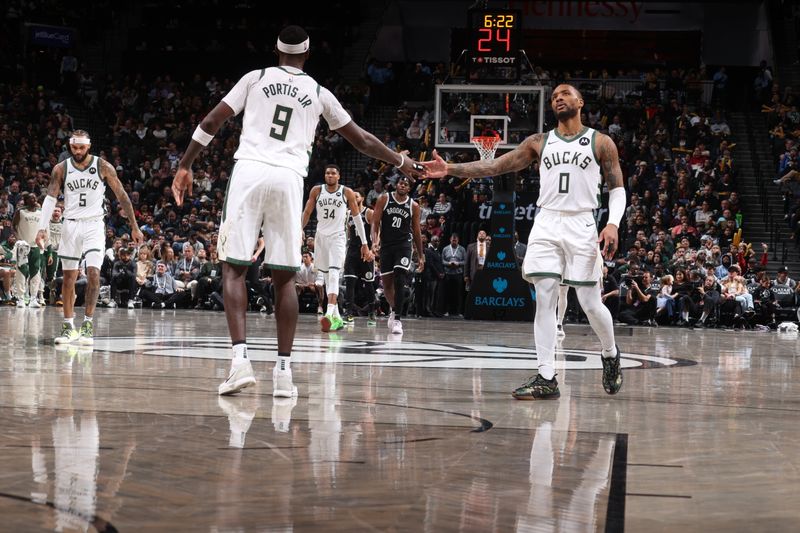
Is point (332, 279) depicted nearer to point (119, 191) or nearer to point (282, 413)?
point (119, 191)

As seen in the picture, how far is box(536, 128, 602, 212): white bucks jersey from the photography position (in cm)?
659

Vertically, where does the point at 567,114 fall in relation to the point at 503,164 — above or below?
above

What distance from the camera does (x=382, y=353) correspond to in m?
9.44

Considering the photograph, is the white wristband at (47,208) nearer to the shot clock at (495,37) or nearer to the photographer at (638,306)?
the shot clock at (495,37)

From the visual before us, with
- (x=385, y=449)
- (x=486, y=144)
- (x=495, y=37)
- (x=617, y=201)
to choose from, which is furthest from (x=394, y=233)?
(x=385, y=449)

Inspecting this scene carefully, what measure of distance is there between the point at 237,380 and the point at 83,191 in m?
4.90

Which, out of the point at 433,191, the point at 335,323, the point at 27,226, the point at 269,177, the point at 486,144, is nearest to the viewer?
the point at 269,177

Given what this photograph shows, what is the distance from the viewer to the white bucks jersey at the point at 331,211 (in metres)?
13.3

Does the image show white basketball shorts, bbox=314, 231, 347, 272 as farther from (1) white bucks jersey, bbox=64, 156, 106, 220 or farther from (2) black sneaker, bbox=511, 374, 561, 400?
(2) black sneaker, bbox=511, 374, 561, 400

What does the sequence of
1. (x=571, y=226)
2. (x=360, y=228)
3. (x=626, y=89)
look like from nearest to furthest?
(x=571, y=226), (x=360, y=228), (x=626, y=89)

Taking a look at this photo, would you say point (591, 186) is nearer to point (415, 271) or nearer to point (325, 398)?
point (325, 398)

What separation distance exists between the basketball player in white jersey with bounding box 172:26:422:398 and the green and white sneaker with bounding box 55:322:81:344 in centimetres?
368

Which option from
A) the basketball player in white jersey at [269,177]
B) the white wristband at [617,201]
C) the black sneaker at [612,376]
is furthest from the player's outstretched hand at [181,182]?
the black sneaker at [612,376]

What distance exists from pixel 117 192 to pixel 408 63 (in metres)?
21.5
